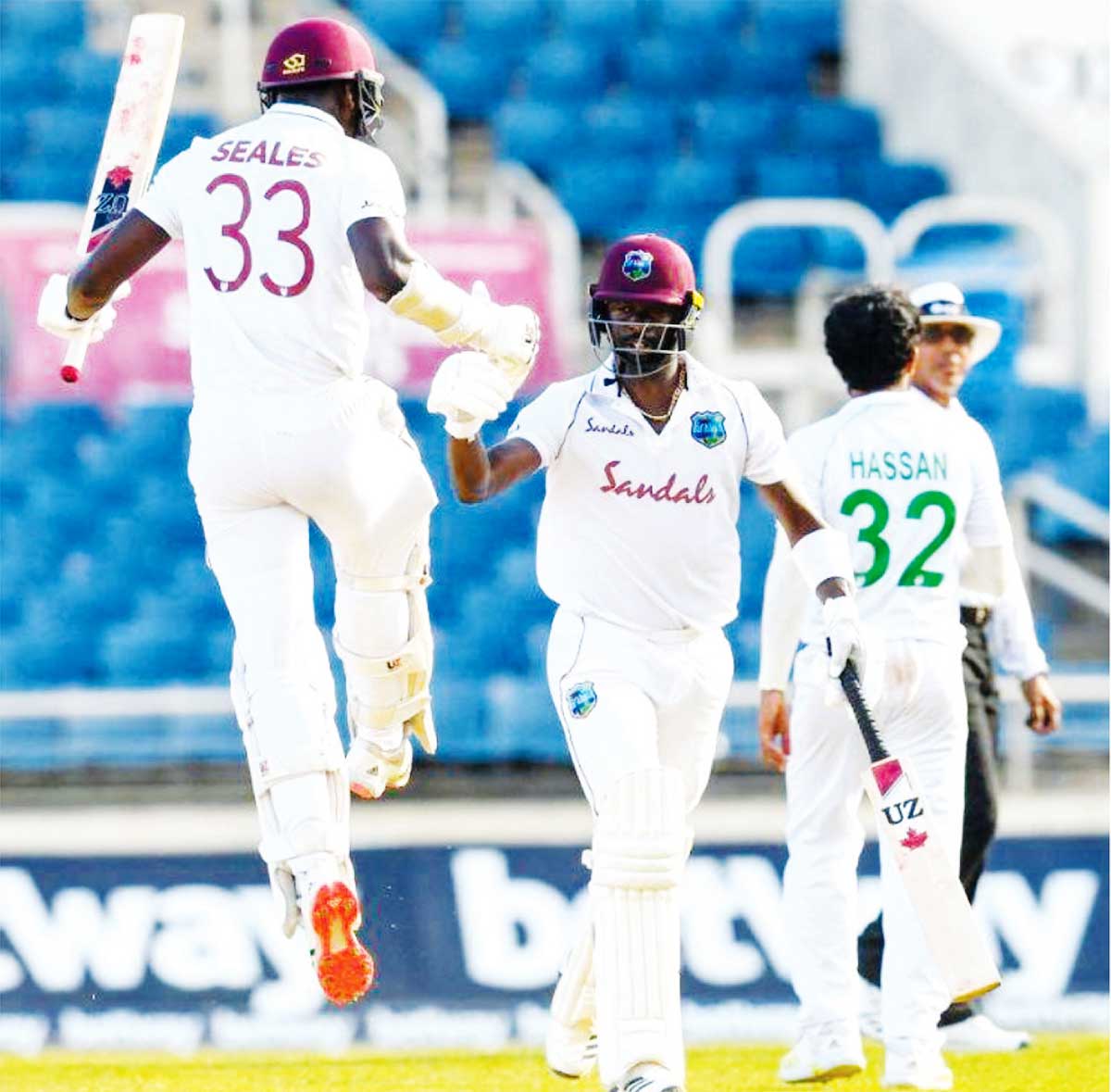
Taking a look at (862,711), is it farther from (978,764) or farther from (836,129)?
(836,129)

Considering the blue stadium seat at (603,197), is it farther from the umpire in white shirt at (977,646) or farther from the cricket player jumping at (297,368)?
the cricket player jumping at (297,368)

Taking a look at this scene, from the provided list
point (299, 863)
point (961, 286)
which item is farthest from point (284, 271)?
point (961, 286)

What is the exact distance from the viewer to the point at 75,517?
12.3 meters

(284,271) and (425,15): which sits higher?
(425,15)

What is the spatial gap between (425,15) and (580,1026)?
921cm

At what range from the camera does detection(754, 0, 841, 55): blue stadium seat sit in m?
15.0

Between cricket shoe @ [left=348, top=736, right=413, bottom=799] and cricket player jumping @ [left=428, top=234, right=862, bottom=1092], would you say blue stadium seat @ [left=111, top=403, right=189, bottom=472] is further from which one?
cricket player jumping @ [left=428, top=234, right=862, bottom=1092]

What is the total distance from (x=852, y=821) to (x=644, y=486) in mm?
1321

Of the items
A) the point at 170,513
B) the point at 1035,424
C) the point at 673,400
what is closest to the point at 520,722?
the point at 170,513

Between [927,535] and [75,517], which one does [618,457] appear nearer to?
[927,535]

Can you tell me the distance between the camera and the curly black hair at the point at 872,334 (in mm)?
6953

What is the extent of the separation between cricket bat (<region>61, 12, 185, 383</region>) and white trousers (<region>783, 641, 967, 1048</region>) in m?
1.99

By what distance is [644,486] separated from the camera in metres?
6.08

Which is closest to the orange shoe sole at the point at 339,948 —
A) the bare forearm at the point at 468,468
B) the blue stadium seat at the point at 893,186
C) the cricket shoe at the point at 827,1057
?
the bare forearm at the point at 468,468
